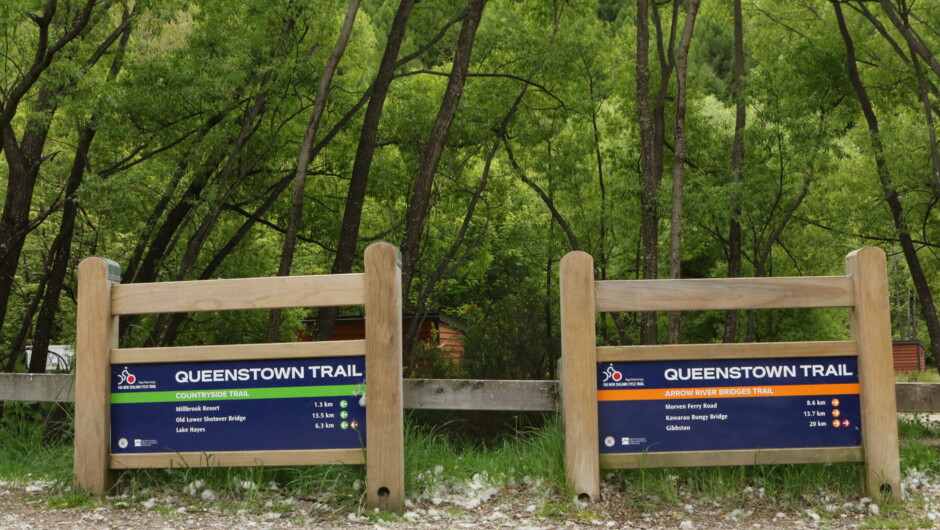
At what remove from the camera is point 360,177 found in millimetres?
12297

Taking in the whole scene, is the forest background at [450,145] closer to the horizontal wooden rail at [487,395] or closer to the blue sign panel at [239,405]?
the horizontal wooden rail at [487,395]

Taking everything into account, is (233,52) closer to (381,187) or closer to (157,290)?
(381,187)

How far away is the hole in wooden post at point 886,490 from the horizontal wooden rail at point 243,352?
10.5ft

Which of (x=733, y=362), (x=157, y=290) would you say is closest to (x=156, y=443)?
(x=157, y=290)

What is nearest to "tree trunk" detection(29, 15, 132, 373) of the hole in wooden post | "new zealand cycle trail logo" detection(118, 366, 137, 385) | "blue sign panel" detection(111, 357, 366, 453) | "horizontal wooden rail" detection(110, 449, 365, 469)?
"new zealand cycle trail logo" detection(118, 366, 137, 385)

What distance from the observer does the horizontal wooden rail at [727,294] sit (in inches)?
206

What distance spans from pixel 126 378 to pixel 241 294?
0.91 metres

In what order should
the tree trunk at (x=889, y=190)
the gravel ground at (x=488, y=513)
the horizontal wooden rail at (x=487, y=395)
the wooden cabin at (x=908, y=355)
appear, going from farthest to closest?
the wooden cabin at (x=908, y=355), the tree trunk at (x=889, y=190), the horizontal wooden rail at (x=487, y=395), the gravel ground at (x=488, y=513)

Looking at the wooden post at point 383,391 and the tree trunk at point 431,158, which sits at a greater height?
the tree trunk at point 431,158

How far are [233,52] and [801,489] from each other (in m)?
11.1

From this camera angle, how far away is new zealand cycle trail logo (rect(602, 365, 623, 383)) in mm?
5215

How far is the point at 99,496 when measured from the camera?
529 cm

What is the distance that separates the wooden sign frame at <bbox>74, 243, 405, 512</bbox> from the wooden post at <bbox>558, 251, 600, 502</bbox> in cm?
100

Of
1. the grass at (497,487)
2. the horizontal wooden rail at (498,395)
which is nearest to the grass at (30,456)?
the grass at (497,487)
